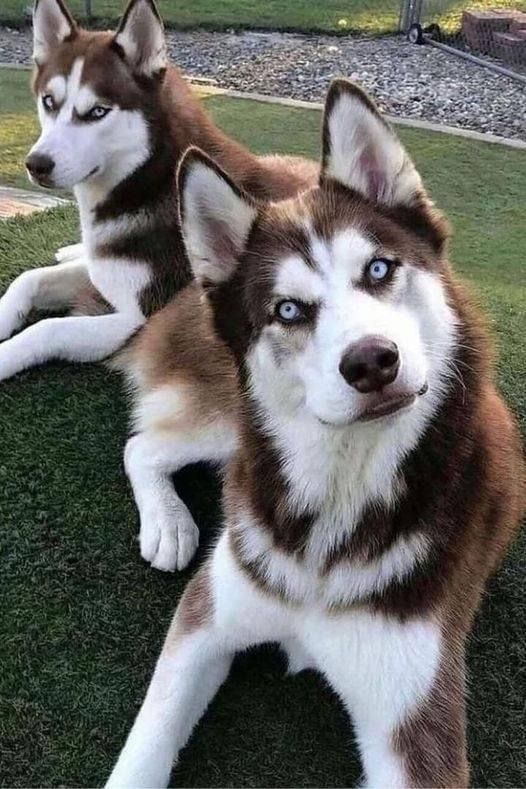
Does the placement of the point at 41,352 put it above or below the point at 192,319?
below

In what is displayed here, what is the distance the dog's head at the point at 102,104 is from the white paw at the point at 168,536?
153cm

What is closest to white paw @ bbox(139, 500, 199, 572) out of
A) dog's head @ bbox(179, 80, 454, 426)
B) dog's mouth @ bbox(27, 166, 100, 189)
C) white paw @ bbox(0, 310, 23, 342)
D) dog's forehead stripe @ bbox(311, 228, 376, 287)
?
dog's head @ bbox(179, 80, 454, 426)

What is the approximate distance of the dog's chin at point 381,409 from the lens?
1976mm

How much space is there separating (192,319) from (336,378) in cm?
146

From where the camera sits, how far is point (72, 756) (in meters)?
2.32

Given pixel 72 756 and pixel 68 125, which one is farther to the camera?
pixel 68 125

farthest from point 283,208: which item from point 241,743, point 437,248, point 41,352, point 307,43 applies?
point 307,43

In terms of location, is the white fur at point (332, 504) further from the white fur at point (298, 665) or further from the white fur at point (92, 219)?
the white fur at point (92, 219)

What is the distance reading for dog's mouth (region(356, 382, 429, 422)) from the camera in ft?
6.50

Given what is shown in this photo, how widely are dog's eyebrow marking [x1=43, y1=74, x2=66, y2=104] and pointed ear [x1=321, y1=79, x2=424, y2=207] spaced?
1857 millimetres

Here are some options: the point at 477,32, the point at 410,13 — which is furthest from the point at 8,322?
the point at 410,13

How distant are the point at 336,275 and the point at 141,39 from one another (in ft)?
7.34

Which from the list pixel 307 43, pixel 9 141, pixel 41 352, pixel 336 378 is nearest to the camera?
pixel 336 378

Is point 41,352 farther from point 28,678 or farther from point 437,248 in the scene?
point 437,248
